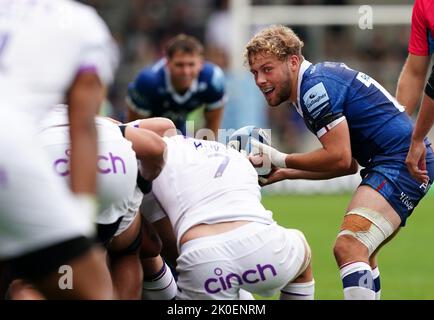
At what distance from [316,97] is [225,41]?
41.9 feet

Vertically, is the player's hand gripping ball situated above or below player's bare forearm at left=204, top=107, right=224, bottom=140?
above

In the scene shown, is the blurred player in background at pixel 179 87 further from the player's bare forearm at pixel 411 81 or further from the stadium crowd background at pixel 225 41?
the stadium crowd background at pixel 225 41

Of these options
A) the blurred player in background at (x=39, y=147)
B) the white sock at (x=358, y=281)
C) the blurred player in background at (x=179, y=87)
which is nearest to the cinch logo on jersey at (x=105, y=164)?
the blurred player in background at (x=39, y=147)

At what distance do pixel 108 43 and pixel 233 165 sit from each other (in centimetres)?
194

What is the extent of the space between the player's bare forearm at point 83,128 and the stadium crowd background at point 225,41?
42.6ft

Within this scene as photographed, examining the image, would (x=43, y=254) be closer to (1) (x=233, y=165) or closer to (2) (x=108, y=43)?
(2) (x=108, y=43)

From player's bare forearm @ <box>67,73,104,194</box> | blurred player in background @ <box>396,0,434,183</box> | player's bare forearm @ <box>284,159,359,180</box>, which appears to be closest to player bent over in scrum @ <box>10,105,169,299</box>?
player's bare forearm @ <box>67,73,104,194</box>

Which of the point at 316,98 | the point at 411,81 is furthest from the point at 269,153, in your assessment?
the point at 411,81

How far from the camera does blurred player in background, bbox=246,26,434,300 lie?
17.9 feet

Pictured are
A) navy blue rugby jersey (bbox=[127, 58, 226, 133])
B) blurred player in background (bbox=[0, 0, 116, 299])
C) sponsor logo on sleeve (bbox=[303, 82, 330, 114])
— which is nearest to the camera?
blurred player in background (bbox=[0, 0, 116, 299])

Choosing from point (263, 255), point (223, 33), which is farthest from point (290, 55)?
point (223, 33)

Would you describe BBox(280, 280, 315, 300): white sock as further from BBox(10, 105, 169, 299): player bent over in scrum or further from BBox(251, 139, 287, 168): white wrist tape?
BBox(10, 105, 169, 299): player bent over in scrum

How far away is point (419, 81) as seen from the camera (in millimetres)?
6461

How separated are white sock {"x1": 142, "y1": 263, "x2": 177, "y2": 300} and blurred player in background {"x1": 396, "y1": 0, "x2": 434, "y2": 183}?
1.49 m
